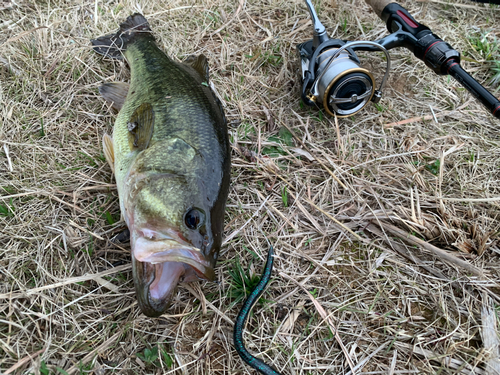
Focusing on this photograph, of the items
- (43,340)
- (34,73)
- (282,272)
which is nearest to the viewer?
(43,340)

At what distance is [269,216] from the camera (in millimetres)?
2686

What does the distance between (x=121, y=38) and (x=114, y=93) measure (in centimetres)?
77

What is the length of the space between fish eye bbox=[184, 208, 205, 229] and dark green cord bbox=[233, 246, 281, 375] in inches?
24.4

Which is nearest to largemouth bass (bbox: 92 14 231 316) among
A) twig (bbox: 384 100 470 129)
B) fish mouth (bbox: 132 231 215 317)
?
fish mouth (bbox: 132 231 215 317)

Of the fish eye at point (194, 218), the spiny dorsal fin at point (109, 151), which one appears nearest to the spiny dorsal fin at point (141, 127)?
the spiny dorsal fin at point (109, 151)

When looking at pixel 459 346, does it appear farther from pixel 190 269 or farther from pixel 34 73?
pixel 34 73

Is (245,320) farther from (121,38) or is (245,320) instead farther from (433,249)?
(121,38)

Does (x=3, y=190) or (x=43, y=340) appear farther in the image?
(x=3, y=190)

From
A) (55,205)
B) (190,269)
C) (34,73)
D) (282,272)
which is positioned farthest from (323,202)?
(34,73)

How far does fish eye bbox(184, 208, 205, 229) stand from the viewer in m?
2.04

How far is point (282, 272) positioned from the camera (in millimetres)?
2410

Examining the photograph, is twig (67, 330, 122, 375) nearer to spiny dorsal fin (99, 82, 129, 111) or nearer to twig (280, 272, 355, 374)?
twig (280, 272, 355, 374)

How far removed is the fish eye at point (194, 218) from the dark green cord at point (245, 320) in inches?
24.4

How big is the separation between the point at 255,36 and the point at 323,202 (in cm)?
224
